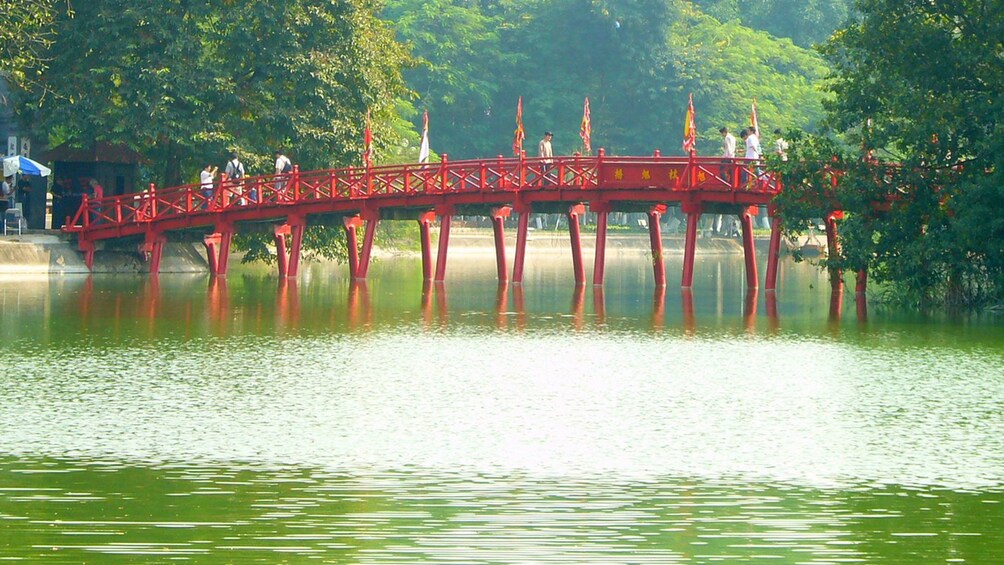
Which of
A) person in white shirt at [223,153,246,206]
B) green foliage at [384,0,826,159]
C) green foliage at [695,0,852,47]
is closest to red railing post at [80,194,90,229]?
person in white shirt at [223,153,246,206]

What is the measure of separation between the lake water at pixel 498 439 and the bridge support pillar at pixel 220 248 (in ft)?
43.9

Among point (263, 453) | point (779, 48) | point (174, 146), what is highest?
point (779, 48)

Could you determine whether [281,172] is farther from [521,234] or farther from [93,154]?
[521,234]

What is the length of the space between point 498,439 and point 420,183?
31.1 meters

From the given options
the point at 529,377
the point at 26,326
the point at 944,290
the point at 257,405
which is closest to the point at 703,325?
the point at 944,290

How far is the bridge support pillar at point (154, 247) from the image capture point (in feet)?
177

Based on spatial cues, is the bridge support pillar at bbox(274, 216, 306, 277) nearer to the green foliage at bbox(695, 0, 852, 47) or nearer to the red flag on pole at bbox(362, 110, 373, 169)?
the red flag on pole at bbox(362, 110, 373, 169)

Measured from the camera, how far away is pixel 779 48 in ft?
377

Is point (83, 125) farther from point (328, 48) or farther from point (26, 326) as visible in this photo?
point (26, 326)

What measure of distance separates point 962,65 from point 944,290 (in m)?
5.22

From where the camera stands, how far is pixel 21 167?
52781 mm

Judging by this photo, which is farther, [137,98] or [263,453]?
[137,98]

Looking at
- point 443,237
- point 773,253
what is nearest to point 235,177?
point 443,237

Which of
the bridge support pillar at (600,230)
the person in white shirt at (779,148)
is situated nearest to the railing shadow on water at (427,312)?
the bridge support pillar at (600,230)
